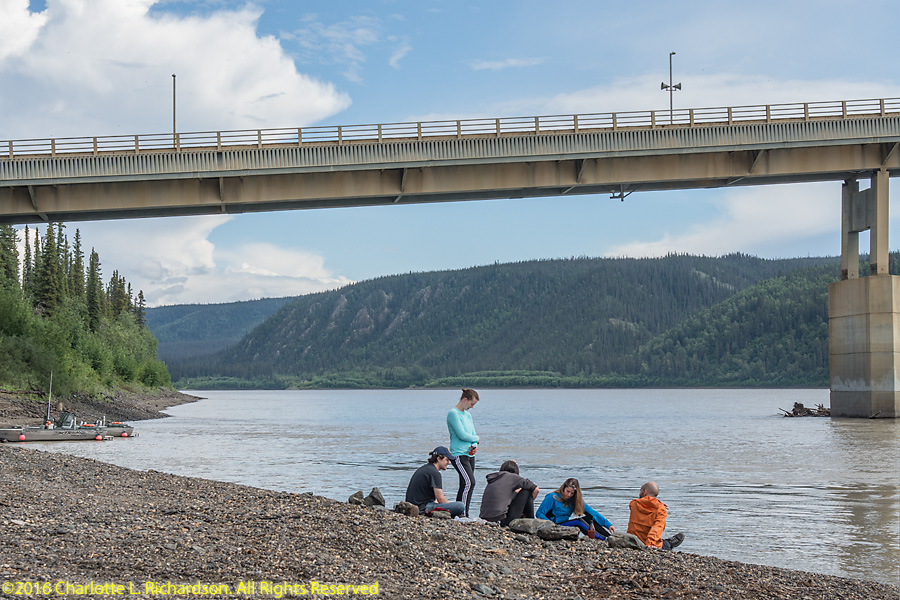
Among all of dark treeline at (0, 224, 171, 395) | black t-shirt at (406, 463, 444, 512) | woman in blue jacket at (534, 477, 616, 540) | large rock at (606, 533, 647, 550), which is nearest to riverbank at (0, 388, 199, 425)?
dark treeline at (0, 224, 171, 395)

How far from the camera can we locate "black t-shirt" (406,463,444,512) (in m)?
15.4

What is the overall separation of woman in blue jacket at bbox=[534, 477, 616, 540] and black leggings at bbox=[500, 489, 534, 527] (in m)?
0.26

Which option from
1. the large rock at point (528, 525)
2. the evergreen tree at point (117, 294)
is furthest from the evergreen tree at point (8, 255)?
the large rock at point (528, 525)

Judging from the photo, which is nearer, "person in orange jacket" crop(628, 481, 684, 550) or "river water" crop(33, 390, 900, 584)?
"person in orange jacket" crop(628, 481, 684, 550)

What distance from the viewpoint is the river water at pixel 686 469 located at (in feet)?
55.5

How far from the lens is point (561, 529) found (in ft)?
44.9

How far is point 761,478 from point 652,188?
2104 centimetres

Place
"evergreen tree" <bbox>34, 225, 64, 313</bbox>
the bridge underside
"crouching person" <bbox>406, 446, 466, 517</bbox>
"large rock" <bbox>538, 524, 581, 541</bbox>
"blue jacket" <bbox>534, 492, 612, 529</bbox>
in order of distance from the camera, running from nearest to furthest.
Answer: "large rock" <bbox>538, 524, 581, 541</bbox> < "blue jacket" <bbox>534, 492, 612, 529</bbox> < "crouching person" <bbox>406, 446, 466, 517</bbox> < the bridge underside < "evergreen tree" <bbox>34, 225, 64, 313</bbox>

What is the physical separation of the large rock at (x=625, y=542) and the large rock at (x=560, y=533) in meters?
0.50

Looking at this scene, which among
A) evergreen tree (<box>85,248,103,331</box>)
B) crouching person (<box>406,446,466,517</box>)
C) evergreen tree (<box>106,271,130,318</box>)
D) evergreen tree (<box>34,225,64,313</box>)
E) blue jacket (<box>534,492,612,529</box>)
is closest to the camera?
blue jacket (<box>534,492,612,529</box>)

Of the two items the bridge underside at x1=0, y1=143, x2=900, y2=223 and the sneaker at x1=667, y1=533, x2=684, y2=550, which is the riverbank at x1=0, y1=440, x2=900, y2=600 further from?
the bridge underside at x1=0, y1=143, x2=900, y2=223

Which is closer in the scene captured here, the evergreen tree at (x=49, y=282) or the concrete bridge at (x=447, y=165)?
the concrete bridge at (x=447, y=165)

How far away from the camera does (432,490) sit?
15.4 m

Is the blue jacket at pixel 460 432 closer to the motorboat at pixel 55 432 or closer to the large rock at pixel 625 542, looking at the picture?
the large rock at pixel 625 542
